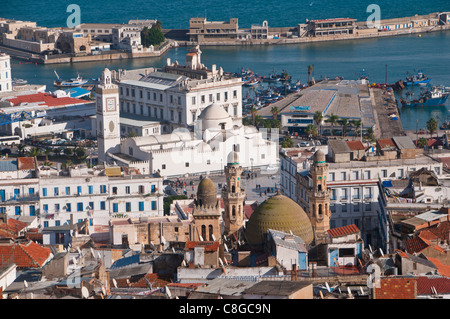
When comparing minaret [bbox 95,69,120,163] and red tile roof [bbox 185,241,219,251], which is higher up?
minaret [bbox 95,69,120,163]

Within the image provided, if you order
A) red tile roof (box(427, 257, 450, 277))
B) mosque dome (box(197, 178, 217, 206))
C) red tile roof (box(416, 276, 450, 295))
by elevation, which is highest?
mosque dome (box(197, 178, 217, 206))

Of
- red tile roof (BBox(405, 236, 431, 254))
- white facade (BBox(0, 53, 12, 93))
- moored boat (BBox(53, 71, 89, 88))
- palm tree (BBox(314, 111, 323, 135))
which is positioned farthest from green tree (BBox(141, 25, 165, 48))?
red tile roof (BBox(405, 236, 431, 254))

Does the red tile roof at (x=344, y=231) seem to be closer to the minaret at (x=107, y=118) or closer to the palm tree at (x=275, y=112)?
the minaret at (x=107, y=118)

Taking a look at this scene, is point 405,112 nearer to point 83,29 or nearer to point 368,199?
point 368,199

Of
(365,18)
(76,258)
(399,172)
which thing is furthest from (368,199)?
(365,18)

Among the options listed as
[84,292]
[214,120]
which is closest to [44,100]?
[214,120]

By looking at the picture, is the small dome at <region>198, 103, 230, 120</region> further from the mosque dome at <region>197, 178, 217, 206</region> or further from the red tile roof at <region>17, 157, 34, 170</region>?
the mosque dome at <region>197, 178, 217, 206</region>
